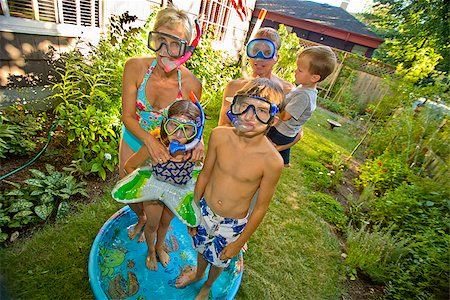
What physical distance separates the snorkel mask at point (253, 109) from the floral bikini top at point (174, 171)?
0.54 metres

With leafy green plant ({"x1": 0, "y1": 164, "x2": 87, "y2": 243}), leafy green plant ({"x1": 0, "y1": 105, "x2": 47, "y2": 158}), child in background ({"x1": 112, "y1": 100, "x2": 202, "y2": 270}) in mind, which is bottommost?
leafy green plant ({"x1": 0, "y1": 164, "x2": 87, "y2": 243})

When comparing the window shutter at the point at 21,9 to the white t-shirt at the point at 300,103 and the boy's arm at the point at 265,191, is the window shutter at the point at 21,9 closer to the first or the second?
the white t-shirt at the point at 300,103

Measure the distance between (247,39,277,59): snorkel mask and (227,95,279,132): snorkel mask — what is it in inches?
34.5

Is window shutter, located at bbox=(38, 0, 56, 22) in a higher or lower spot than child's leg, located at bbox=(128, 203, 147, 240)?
higher

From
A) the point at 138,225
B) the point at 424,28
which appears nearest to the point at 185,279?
the point at 138,225

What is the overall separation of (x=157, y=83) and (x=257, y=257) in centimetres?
225

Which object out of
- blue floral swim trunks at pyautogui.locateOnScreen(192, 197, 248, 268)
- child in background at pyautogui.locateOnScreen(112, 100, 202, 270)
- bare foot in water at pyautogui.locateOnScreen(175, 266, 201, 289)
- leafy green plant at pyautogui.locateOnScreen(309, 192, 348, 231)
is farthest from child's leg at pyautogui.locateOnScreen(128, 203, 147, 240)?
leafy green plant at pyautogui.locateOnScreen(309, 192, 348, 231)

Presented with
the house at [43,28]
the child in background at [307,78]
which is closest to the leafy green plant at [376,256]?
the child in background at [307,78]

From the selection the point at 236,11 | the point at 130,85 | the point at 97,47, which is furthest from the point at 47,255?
the point at 236,11

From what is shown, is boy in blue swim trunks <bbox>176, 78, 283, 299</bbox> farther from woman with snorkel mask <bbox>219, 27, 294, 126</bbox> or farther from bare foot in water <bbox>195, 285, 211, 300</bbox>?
woman with snorkel mask <bbox>219, 27, 294, 126</bbox>

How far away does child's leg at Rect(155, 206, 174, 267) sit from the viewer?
201 cm

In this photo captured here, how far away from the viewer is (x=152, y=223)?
195 centimetres

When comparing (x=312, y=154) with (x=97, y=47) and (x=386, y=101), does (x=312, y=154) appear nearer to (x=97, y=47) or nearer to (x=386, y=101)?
(x=386, y=101)

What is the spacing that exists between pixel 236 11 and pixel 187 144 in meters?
8.65
